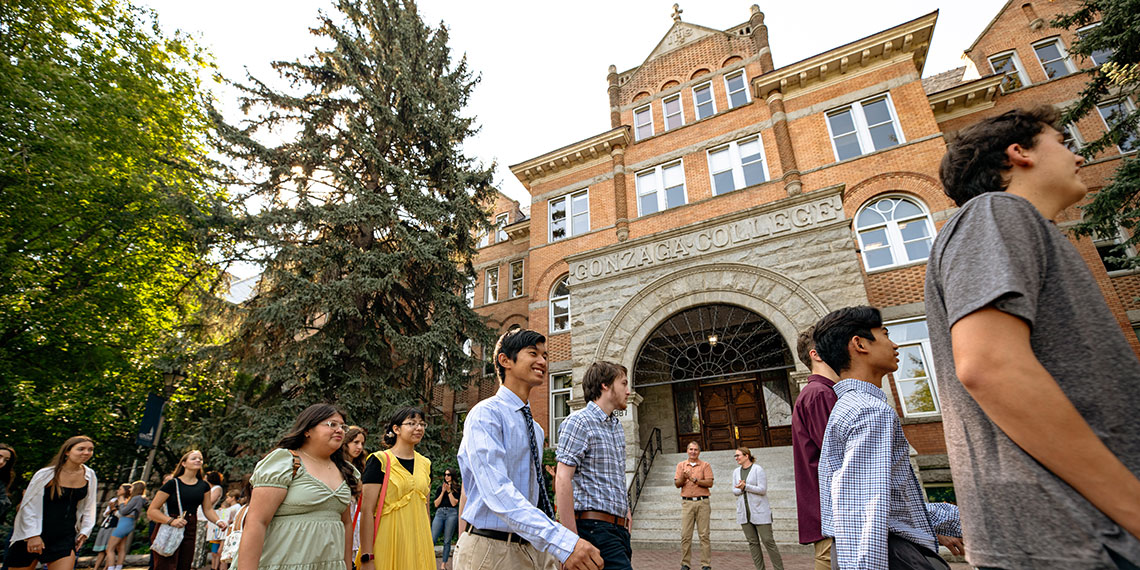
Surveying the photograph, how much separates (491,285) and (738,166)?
11843 mm

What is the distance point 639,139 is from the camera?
18.4 m

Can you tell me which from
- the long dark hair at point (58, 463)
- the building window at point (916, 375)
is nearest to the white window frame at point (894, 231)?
the building window at point (916, 375)

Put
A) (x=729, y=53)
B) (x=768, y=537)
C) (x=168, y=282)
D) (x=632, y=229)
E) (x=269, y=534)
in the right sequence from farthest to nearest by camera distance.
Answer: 1. (x=729, y=53)
2. (x=632, y=229)
3. (x=168, y=282)
4. (x=768, y=537)
5. (x=269, y=534)

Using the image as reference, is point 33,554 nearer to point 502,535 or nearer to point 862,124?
point 502,535

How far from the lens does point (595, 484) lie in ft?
10.8

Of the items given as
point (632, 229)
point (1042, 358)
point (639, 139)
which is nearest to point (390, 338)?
point (632, 229)

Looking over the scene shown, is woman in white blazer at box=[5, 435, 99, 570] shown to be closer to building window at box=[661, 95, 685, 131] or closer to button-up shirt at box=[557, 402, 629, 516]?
button-up shirt at box=[557, 402, 629, 516]

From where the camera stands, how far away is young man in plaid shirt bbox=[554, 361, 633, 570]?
3.14 metres

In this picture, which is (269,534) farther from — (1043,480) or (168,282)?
(168,282)

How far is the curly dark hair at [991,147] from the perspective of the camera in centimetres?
152

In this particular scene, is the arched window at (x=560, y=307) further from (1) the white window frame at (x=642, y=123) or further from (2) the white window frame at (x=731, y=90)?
(2) the white window frame at (x=731, y=90)

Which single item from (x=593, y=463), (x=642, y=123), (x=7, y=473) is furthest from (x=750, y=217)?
(x=7, y=473)

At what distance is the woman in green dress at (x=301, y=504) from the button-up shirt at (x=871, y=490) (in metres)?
2.96

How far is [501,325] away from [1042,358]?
19.4 m
